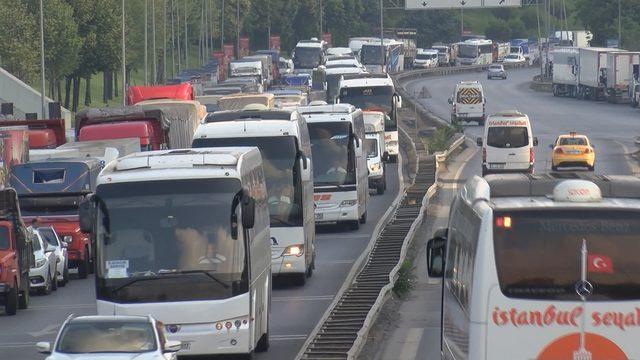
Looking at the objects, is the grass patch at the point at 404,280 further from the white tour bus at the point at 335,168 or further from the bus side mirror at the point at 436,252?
the bus side mirror at the point at 436,252

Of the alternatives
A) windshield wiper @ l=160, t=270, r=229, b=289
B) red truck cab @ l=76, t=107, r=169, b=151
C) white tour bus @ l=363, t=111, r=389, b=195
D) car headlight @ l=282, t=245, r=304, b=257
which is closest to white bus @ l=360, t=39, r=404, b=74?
white tour bus @ l=363, t=111, r=389, b=195

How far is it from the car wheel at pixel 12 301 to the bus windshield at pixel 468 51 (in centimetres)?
13819

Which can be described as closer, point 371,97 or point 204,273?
point 204,273

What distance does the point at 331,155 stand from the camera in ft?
135

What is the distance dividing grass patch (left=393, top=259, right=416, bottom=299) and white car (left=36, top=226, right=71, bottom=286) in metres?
7.25

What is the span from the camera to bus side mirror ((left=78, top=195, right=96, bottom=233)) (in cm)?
2053

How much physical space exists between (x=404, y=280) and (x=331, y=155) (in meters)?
10.2

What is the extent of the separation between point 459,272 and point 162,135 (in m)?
32.8

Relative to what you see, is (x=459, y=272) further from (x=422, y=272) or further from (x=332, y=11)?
(x=332, y=11)

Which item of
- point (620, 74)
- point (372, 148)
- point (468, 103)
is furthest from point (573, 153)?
point (620, 74)

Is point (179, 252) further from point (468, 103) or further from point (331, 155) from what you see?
point (468, 103)

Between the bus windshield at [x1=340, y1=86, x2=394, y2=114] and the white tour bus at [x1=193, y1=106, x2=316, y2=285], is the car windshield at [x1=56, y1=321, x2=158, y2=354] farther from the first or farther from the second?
the bus windshield at [x1=340, y1=86, x2=394, y2=114]

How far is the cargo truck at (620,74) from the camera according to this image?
4097 inches

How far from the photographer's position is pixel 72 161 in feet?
124
